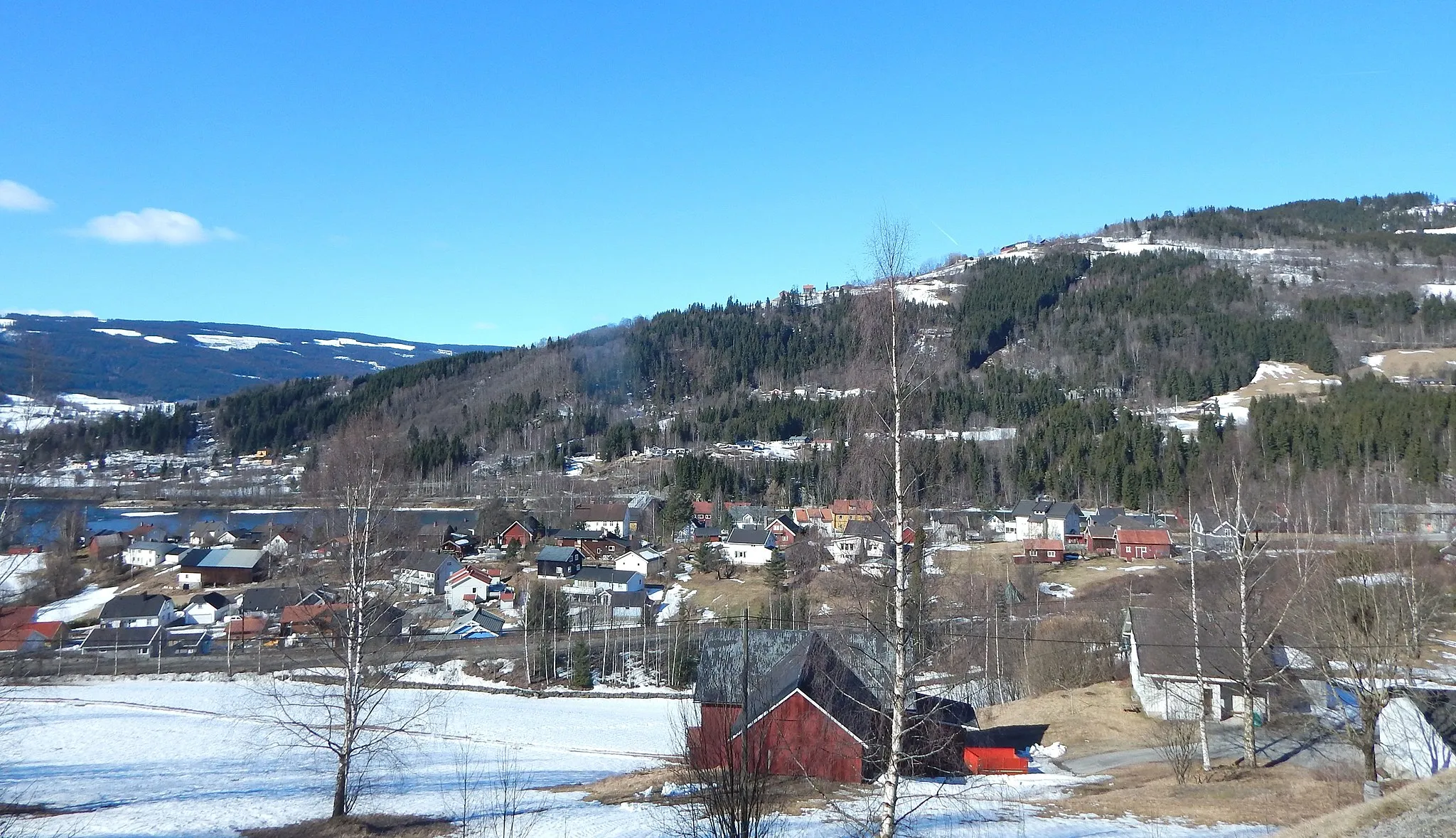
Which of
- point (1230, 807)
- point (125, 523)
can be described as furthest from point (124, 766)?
point (125, 523)

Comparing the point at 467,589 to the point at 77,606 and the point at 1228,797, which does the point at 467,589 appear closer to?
the point at 77,606

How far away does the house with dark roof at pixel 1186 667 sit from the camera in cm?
1795

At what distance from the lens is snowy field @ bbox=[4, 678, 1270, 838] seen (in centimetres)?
1068

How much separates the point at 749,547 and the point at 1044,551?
16.1 meters

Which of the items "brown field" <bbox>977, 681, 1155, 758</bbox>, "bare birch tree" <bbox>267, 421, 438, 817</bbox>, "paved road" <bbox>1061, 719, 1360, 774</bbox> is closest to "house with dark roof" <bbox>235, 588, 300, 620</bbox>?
"bare birch tree" <bbox>267, 421, 438, 817</bbox>

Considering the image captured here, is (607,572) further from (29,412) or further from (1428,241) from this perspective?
(1428,241)

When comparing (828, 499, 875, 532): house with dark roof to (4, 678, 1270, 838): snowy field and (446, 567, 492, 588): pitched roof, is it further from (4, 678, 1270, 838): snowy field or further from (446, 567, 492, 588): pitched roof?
(446, 567, 492, 588): pitched roof

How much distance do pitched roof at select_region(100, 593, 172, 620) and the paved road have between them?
121 ft

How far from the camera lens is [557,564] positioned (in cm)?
4675

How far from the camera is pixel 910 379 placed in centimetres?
690

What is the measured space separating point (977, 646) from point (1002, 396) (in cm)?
7431

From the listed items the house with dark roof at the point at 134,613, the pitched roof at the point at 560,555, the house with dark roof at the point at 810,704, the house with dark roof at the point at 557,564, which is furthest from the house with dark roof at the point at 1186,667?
the house with dark roof at the point at 134,613

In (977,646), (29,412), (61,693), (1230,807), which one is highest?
(29,412)

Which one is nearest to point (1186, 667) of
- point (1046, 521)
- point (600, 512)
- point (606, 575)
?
point (606, 575)
